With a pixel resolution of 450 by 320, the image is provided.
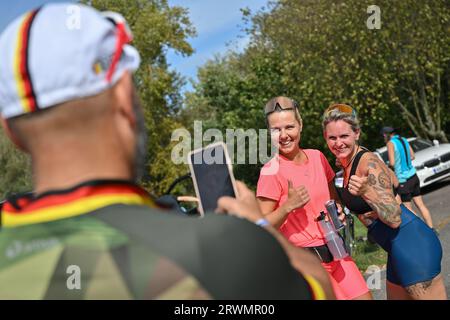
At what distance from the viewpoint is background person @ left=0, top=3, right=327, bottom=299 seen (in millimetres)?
1120

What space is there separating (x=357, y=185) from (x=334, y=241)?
472 millimetres

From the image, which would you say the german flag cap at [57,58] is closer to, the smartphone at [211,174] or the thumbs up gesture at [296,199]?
the smartphone at [211,174]

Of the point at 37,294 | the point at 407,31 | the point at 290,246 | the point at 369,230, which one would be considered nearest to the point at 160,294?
the point at 37,294

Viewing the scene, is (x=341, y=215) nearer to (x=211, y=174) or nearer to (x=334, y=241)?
(x=334, y=241)

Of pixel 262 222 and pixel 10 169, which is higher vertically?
pixel 262 222

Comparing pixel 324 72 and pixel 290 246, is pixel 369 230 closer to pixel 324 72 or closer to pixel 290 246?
pixel 290 246

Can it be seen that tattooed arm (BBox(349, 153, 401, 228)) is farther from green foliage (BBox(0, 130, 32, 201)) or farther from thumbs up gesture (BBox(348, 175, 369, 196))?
green foliage (BBox(0, 130, 32, 201))

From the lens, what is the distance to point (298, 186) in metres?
4.03

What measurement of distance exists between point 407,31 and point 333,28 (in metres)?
2.66

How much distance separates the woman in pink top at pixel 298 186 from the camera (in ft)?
12.8

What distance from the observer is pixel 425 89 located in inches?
990

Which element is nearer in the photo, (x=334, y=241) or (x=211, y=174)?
(x=211, y=174)

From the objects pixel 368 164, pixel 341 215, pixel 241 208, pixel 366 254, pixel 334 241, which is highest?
pixel 241 208

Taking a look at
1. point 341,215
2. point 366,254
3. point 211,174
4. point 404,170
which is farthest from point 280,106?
point 404,170
